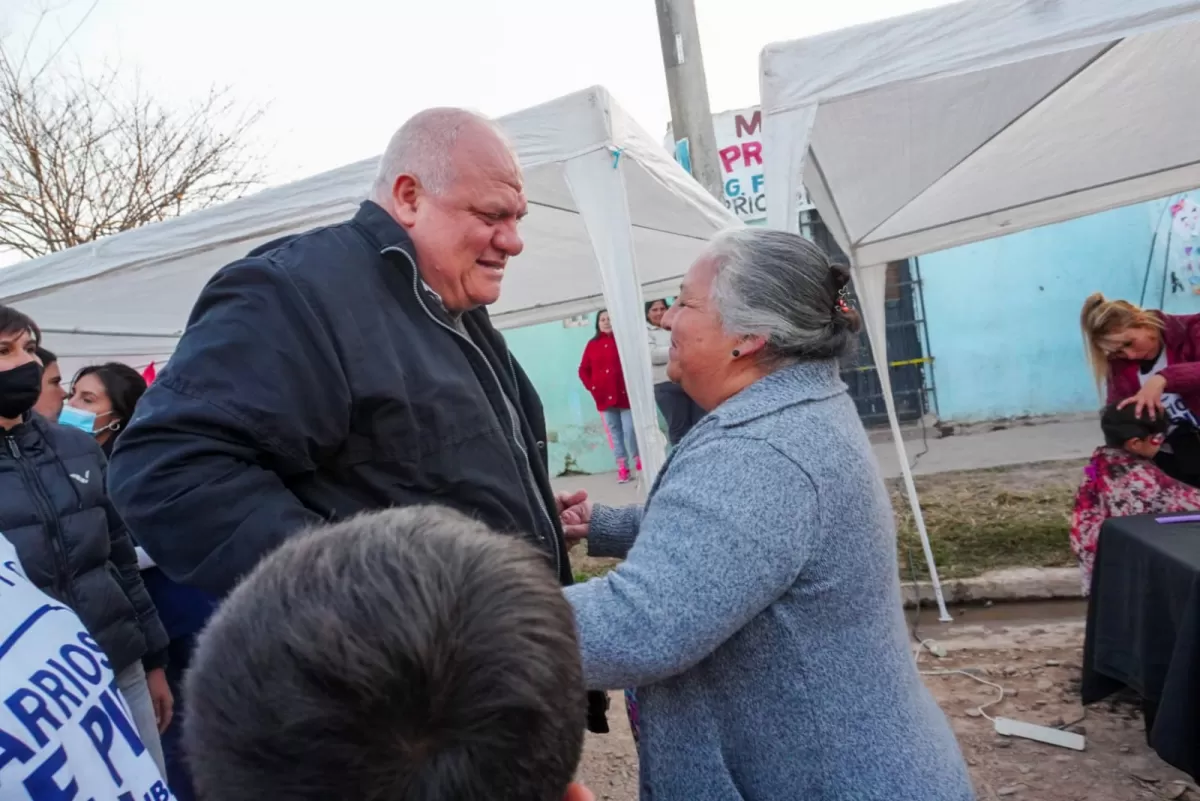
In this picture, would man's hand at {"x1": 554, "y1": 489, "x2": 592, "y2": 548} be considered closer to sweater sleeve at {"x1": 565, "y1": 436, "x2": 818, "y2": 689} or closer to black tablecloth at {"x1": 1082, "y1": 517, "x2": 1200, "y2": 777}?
sweater sleeve at {"x1": 565, "y1": 436, "x2": 818, "y2": 689}

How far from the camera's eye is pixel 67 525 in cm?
224

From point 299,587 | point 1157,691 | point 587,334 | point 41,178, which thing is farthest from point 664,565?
point 41,178

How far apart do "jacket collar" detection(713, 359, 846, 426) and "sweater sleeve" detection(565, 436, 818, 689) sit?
0.33 feet

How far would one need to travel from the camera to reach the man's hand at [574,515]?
1.72 m

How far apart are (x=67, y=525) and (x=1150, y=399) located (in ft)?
13.2

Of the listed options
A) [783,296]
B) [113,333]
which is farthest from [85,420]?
[113,333]

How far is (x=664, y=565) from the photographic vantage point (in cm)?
111

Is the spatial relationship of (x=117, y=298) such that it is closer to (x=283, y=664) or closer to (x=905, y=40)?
(x=905, y=40)

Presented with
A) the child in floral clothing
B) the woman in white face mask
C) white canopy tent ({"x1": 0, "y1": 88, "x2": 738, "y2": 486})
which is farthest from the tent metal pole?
the child in floral clothing

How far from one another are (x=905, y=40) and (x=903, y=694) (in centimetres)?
252

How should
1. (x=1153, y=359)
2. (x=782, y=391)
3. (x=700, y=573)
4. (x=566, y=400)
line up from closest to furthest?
(x=700, y=573)
(x=782, y=391)
(x=1153, y=359)
(x=566, y=400)

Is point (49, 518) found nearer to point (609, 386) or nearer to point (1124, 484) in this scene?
point (1124, 484)

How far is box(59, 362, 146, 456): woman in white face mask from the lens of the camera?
2.92 metres

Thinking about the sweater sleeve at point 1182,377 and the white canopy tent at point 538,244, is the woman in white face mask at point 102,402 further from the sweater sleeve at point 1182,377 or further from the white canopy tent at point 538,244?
the sweater sleeve at point 1182,377
